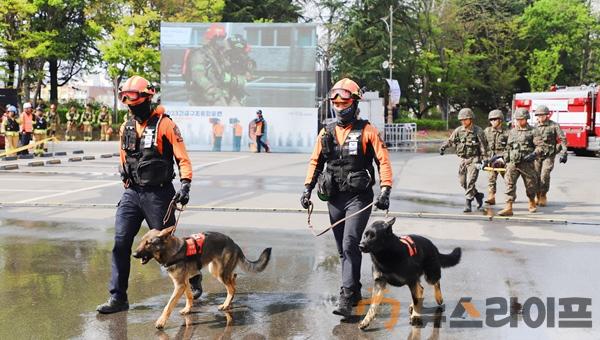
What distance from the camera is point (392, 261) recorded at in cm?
547

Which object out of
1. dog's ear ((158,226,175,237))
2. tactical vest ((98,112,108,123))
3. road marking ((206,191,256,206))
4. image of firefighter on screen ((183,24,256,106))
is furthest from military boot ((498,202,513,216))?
tactical vest ((98,112,108,123))

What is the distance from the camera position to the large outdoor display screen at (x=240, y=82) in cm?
2947

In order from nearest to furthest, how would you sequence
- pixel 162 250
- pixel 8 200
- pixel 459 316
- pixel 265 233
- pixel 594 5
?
pixel 162 250 < pixel 459 316 < pixel 265 233 < pixel 8 200 < pixel 594 5

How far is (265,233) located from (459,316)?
15.1 feet

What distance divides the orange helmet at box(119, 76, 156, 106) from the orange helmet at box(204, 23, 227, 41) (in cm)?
2442

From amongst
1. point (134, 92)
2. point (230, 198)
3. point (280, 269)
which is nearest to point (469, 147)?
point (230, 198)

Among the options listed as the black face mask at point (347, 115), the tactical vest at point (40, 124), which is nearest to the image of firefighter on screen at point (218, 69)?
the tactical vest at point (40, 124)

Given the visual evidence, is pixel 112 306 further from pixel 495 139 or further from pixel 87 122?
pixel 87 122

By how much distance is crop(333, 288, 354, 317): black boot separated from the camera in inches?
229

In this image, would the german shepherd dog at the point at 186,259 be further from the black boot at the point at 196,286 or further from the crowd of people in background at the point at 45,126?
the crowd of people in background at the point at 45,126

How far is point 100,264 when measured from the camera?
312 inches

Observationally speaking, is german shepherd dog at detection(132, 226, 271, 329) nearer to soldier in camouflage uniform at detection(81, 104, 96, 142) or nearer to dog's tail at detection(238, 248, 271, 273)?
dog's tail at detection(238, 248, 271, 273)

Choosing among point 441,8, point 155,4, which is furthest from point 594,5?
point 155,4

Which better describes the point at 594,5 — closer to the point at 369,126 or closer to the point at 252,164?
the point at 252,164
